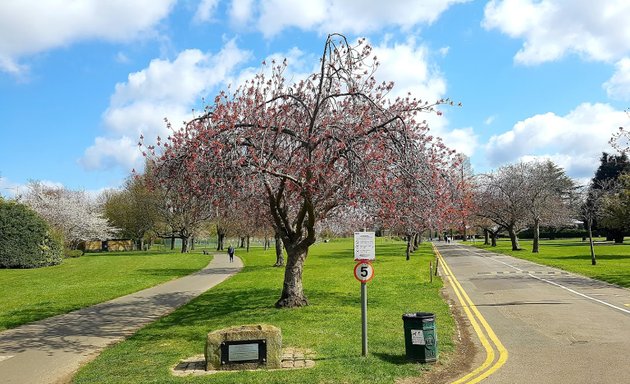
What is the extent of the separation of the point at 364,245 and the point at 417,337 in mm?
1824

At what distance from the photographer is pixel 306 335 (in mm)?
10297

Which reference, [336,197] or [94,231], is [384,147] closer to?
[336,197]

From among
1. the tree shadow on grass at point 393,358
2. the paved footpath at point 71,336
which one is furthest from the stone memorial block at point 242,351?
the paved footpath at point 71,336

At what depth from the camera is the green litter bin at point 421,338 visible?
26.3 feet

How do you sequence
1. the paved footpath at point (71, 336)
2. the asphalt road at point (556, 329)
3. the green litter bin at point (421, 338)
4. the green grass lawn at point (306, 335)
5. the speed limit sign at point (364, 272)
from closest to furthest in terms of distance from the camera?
the asphalt road at point (556, 329) < the green grass lawn at point (306, 335) < the green litter bin at point (421, 338) < the paved footpath at point (71, 336) < the speed limit sign at point (364, 272)

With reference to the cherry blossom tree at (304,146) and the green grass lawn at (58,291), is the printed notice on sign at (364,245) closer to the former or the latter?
the cherry blossom tree at (304,146)

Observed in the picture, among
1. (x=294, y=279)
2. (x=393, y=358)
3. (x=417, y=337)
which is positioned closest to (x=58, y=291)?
(x=294, y=279)

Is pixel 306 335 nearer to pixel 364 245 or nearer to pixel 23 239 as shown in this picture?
pixel 364 245

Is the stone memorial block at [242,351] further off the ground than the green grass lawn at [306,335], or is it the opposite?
the stone memorial block at [242,351]

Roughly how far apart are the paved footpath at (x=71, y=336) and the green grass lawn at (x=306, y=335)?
1.74 feet

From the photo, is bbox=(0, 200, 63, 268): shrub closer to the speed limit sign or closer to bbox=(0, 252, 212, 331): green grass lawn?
bbox=(0, 252, 212, 331): green grass lawn

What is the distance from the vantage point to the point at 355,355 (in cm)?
849

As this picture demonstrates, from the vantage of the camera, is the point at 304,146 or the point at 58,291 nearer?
the point at 304,146

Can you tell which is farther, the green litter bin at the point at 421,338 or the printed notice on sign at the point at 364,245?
the printed notice on sign at the point at 364,245
